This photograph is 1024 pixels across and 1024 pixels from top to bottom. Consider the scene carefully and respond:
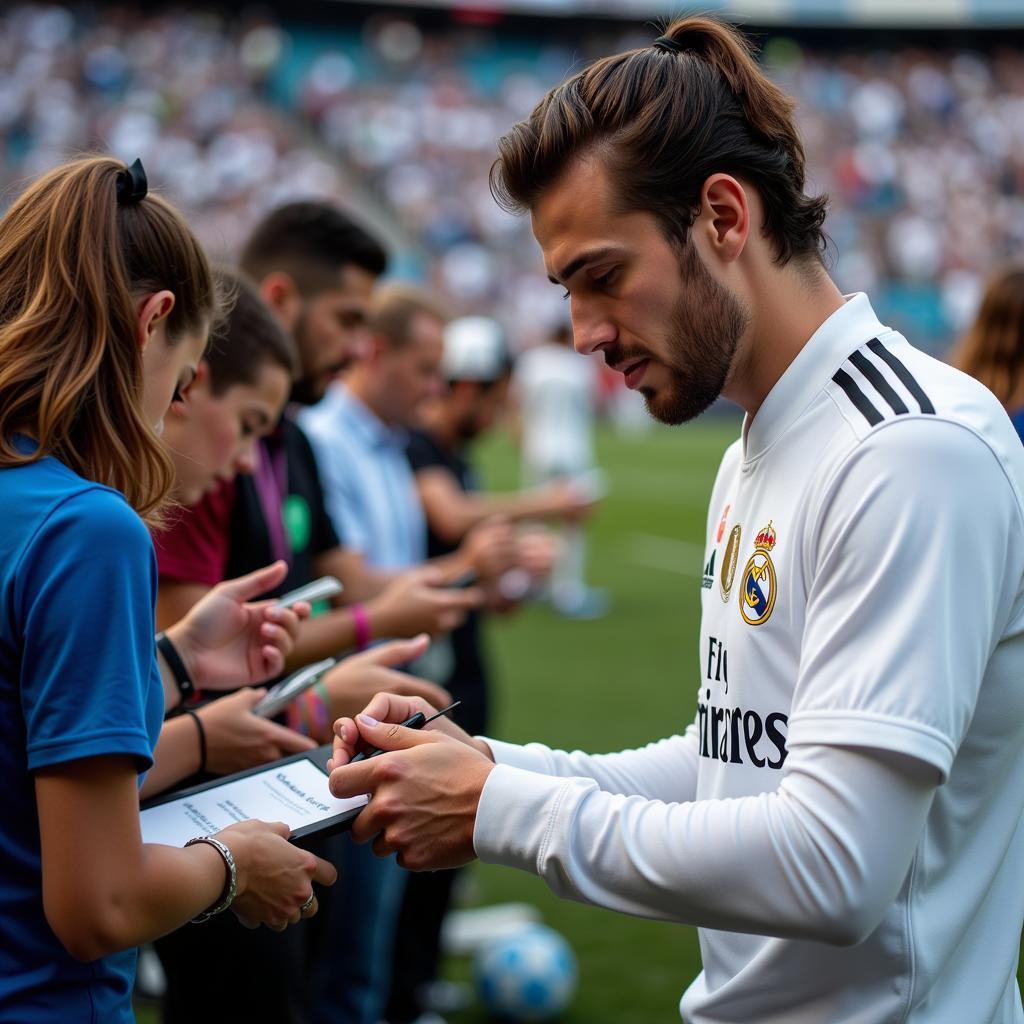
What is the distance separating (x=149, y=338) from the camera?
192cm

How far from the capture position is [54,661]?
159 centimetres

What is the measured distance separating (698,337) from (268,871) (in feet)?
3.43

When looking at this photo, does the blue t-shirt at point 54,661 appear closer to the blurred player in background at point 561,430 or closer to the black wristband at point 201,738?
the black wristband at point 201,738

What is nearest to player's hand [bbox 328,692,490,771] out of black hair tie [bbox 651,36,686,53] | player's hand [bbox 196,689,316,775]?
player's hand [bbox 196,689,316,775]


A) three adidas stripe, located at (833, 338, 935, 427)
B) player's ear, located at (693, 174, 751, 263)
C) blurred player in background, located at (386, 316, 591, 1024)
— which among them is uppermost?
player's ear, located at (693, 174, 751, 263)

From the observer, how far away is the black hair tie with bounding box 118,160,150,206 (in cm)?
194

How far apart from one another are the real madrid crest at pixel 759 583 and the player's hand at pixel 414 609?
5.95 feet

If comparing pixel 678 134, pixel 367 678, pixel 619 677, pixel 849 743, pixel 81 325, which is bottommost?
pixel 619 677

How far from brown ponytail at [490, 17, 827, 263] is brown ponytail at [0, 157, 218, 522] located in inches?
25.0

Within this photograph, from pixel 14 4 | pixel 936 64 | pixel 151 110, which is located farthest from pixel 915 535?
pixel 936 64

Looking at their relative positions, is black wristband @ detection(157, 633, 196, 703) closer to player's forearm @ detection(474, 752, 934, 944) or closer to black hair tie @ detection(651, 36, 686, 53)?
player's forearm @ detection(474, 752, 934, 944)

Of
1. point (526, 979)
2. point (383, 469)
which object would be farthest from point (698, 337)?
point (526, 979)

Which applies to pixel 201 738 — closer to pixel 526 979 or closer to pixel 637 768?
pixel 637 768

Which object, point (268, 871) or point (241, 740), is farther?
point (241, 740)
